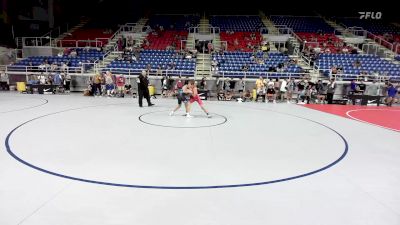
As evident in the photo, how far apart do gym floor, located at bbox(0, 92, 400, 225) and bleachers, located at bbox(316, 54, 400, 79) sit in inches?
430

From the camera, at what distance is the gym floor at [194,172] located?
396 centimetres

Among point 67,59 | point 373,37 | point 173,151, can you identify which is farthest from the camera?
point 373,37

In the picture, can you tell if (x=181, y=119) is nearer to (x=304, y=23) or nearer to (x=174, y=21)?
(x=174, y=21)

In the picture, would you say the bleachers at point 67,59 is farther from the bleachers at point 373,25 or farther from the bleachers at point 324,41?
the bleachers at point 373,25

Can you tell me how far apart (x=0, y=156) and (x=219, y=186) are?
4393 millimetres

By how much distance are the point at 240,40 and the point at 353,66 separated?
9.39 metres

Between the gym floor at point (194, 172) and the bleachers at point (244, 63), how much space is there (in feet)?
31.0

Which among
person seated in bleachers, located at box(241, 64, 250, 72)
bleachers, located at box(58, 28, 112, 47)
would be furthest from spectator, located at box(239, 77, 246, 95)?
bleachers, located at box(58, 28, 112, 47)

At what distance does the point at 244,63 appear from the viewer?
20.5 meters

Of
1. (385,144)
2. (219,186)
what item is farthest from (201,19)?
(219,186)

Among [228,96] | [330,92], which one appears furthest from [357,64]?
[228,96]

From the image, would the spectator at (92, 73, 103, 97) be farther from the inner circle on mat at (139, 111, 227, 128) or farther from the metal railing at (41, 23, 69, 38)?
the metal railing at (41, 23, 69, 38)

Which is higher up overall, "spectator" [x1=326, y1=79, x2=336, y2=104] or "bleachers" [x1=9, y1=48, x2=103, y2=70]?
"bleachers" [x1=9, y1=48, x2=103, y2=70]

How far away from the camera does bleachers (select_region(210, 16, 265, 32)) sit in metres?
28.5
